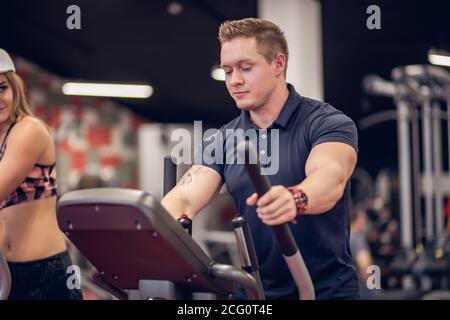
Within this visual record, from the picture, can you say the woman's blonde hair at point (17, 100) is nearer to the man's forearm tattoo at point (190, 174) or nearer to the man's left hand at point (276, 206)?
the man's forearm tattoo at point (190, 174)

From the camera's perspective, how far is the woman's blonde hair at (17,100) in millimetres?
2475

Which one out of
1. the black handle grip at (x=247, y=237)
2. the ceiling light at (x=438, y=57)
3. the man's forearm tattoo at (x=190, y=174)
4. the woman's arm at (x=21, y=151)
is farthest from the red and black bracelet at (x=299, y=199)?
the ceiling light at (x=438, y=57)

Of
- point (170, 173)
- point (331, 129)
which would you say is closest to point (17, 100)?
point (170, 173)

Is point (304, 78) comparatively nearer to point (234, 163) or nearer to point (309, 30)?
point (309, 30)

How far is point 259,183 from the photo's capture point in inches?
56.7

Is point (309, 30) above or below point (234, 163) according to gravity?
above

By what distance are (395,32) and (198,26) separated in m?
3.17

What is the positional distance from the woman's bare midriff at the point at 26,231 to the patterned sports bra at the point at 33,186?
2 centimetres

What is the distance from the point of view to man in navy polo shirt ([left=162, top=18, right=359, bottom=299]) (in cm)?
194

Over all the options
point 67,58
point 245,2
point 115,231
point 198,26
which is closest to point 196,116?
point 67,58

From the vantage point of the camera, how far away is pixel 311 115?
2.02 meters

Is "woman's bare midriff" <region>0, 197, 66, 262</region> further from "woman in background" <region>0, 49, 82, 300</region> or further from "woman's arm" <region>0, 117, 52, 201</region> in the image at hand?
"woman's arm" <region>0, 117, 52, 201</region>

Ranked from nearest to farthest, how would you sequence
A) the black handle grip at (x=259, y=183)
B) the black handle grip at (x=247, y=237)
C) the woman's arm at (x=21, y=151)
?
the black handle grip at (x=259, y=183)
the black handle grip at (x=247, y=237)
the woman's arm at (x=21, y=151)
